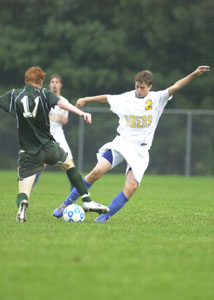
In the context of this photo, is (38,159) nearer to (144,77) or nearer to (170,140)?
(144,77)

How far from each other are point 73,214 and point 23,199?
68cm

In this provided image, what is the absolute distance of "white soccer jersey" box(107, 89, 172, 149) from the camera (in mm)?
7914

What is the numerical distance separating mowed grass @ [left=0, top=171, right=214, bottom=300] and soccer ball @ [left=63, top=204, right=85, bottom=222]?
10 cm

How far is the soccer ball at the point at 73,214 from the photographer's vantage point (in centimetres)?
774

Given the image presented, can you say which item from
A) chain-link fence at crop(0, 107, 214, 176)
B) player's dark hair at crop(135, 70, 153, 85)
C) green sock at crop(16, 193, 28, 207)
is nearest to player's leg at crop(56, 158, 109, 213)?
green sock at crop(16, 193, 28, 207)

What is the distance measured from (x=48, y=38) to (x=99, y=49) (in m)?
2.79

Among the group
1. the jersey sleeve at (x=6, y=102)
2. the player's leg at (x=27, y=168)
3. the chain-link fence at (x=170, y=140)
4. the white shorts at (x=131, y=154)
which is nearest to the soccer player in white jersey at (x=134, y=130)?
the white shorts at (x=131, y=154)

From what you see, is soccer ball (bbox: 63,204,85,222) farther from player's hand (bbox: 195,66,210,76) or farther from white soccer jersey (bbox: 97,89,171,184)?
player's hand (bbox: 195,66,210,76)

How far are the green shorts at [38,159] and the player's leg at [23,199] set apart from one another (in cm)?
6

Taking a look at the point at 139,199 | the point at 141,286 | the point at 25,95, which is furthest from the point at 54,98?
the point at 139,199

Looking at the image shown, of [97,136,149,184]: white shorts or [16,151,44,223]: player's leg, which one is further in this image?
[97,136,149,184]: white shorts

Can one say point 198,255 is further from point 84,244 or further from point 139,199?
point 139,199

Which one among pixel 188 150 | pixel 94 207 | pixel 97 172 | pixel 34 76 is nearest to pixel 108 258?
pixel 94 207

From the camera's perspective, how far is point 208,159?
23000 mm
